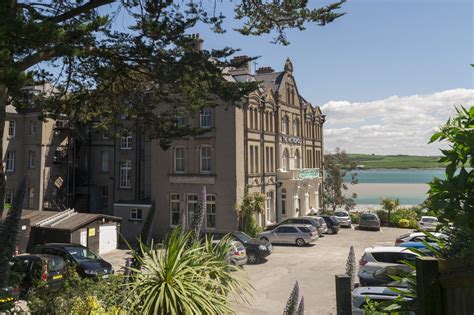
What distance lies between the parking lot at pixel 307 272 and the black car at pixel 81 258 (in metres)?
6.67

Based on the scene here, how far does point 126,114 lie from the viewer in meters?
13.9

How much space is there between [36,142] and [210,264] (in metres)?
33.9

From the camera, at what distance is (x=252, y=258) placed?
22.8 meters

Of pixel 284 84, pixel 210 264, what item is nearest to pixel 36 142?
pixel 284 84

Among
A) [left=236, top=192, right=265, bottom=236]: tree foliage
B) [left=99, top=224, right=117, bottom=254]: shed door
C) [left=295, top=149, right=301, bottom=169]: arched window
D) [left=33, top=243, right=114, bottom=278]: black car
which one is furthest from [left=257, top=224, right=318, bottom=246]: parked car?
Result: [left=295, top=149, right=301, bottom=169]: arched window

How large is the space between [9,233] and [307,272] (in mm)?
16266

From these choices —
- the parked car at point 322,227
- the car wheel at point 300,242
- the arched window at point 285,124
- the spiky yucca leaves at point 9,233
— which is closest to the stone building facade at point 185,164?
the arched window at point 285,124

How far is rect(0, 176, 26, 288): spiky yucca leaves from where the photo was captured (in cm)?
707

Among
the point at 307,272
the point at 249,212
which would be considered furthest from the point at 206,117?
the point at 307,272

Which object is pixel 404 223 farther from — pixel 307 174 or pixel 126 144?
pixel 126 144

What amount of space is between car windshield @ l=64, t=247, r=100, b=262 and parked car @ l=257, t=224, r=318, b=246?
41.4 feet

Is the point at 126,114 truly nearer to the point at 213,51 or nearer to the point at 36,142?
the point at 213,51

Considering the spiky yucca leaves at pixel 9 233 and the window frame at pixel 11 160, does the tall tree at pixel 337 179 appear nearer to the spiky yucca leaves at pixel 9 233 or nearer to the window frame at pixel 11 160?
the window frame at pixel 11 160

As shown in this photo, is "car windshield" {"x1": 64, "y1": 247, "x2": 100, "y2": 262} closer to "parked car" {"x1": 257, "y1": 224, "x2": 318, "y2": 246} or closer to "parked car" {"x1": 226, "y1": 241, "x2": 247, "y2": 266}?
"parked car" {"x1": 226, "y1": 241, "x2": 247, "y2": 266}
